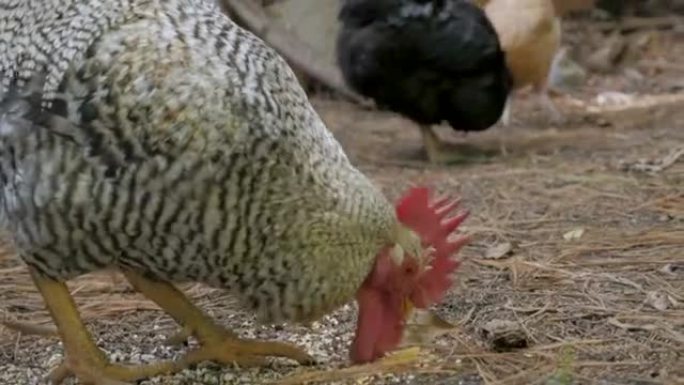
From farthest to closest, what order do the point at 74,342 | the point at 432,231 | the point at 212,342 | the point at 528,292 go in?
1. the point at 528,292
2. the point at 212,342
3. the point at 74,342
4. the point at 432,231

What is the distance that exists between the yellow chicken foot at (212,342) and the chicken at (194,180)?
355 millimetres

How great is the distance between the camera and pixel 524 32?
24.7 feet

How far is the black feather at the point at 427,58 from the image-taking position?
22.7ft

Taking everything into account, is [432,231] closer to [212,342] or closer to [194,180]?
[194,180]

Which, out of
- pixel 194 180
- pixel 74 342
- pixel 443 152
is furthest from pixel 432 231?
pixel 443 152

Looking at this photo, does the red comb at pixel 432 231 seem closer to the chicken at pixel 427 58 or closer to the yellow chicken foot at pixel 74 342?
the yellow chicken foot at pixel 74 342

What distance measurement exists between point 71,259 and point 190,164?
18.1 inches

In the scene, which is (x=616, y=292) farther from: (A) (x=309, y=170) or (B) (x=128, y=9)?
(B) (x=128, y=9)

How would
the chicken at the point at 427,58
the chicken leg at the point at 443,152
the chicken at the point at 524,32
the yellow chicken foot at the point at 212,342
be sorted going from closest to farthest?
1. the yellow chicken foot at the point at 212,342
2. the chicken at the point at 427,58
3. the chicken leg at the point at 443,152
4. the chicken at the point at 524,32

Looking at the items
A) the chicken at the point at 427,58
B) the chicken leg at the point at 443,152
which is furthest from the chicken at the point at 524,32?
the chicken leg at the point at 443,152

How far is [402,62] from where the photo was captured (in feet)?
22.9

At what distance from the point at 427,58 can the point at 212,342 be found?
3.40m

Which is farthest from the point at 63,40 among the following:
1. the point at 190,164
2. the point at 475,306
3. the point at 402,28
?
the point at 402,28

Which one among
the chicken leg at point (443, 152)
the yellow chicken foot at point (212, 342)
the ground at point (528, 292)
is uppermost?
the yellow chicken foot at point (212, 342)
